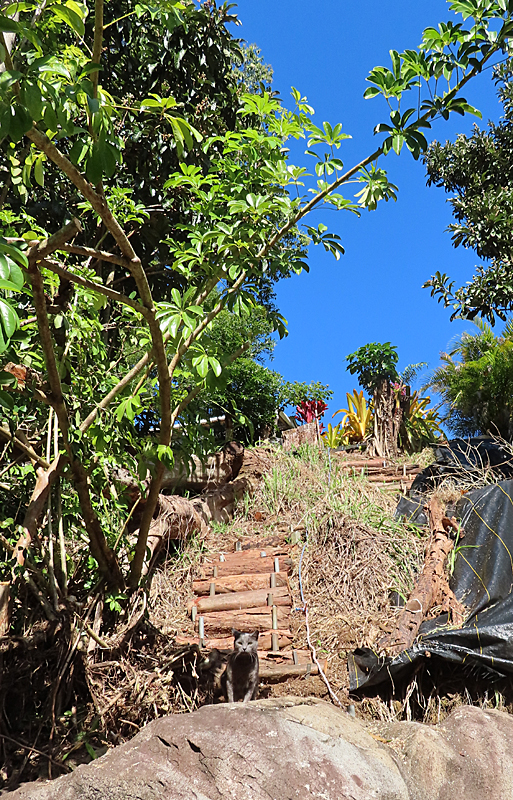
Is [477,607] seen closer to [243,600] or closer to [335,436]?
[243,600]

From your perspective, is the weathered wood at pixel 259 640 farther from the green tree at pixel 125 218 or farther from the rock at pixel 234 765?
the rock at pixel 234 765

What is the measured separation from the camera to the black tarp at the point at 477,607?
466 cm

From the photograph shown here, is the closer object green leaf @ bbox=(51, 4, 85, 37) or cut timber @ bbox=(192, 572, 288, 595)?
green leaf @ bbox=(51, 4, 85, 37)

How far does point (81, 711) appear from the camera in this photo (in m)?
4.14

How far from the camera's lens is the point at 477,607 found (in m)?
5.36

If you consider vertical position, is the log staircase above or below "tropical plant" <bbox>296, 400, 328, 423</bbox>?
below

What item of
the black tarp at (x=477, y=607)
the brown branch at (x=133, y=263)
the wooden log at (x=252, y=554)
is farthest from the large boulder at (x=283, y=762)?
the wooden log at (x=252, y=554)

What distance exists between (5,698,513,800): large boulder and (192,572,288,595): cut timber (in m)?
2.83

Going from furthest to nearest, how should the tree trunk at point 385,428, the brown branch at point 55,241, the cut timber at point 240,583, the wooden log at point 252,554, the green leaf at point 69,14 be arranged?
1. the tree trunk at point 385,428
2. the wooden log at point 252,554
3. the cut timber at point 240,583
4. the brown branch at point 55,241
5. the green leaf at point 69,14

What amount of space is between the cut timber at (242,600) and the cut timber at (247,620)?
8 centimetres

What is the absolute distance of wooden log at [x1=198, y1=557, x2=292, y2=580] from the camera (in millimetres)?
6859

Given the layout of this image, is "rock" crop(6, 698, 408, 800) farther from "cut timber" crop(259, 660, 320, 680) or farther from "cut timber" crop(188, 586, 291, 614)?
"cut timber" crop(188, 586, 291, 614)

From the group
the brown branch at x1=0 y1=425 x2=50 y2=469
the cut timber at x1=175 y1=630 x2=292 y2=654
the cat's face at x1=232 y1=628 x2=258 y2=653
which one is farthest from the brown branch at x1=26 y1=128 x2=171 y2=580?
the cut timber at x1=175 y1=630 x2=292 y2=654

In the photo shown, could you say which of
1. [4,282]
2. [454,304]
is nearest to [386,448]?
[454,304]
